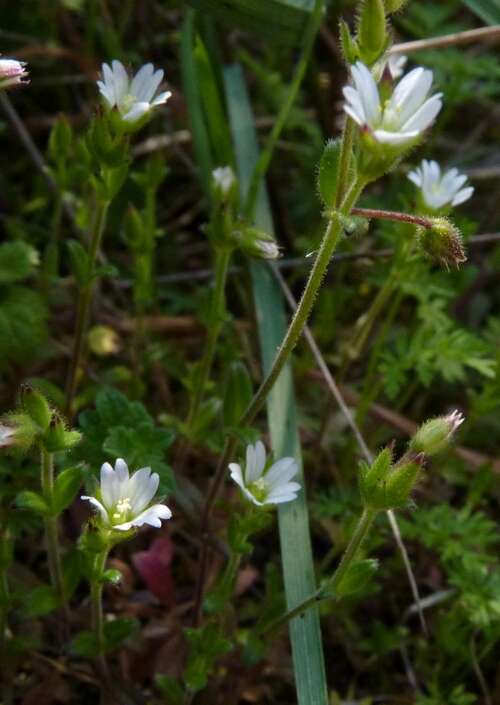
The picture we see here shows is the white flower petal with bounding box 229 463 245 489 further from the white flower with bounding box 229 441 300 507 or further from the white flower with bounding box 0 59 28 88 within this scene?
the white flower with bounding box 0 59 28 88

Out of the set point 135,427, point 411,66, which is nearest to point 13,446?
point 135,427

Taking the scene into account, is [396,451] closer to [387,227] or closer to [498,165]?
[387,227]

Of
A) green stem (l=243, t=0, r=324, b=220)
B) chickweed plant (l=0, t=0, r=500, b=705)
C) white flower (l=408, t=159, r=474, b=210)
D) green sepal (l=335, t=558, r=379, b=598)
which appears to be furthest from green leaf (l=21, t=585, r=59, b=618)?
white flower (l=408, t=159, r=474, b=210)

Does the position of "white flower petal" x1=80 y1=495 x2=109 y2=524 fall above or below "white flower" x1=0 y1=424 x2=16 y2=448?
below

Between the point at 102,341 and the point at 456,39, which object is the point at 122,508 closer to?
the point at 102,341

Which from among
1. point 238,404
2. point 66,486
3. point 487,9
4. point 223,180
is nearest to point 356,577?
point 238,404

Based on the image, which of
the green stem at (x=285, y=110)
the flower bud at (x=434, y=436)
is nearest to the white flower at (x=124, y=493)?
the flower bud at (x=434, y=436)
